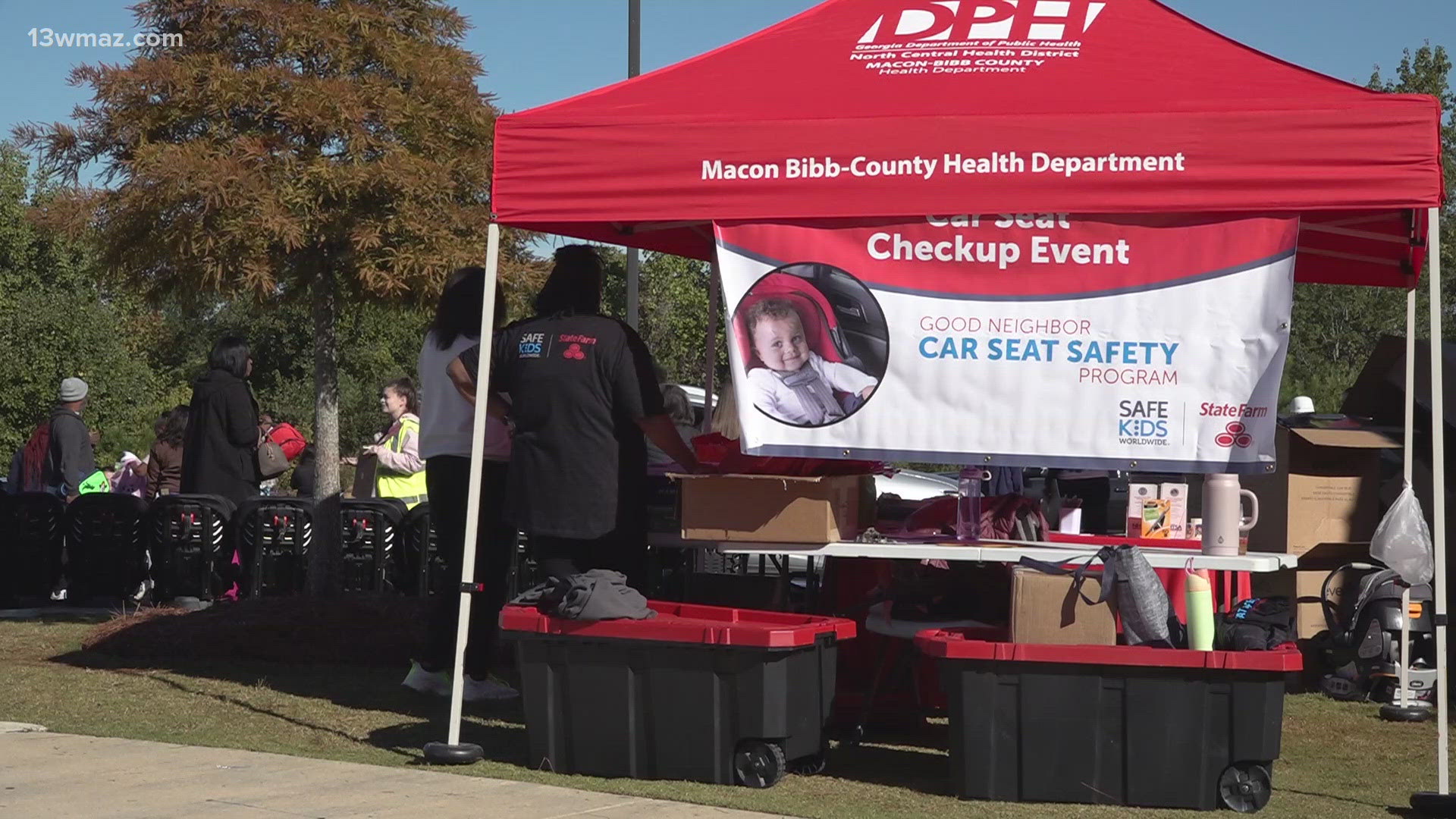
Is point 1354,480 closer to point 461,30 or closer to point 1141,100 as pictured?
point 1141,100

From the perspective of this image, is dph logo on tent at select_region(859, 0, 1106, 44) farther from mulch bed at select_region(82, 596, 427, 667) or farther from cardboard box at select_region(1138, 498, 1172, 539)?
mulch bed at select_region(82, 596, 427, 667)

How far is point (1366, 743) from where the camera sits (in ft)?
24.2

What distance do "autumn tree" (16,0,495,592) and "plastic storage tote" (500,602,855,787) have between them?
4.25 meters

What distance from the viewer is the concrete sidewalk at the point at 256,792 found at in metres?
5.39

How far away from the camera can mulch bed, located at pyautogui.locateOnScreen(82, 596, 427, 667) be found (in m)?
9.19

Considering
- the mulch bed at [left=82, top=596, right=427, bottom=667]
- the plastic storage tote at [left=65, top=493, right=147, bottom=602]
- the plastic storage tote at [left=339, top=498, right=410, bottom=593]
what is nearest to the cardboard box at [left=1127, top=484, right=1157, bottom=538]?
the mulch bed at [left=82, top=596, right=427, bottom=667]

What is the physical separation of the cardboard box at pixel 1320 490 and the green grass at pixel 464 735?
3.35 ft

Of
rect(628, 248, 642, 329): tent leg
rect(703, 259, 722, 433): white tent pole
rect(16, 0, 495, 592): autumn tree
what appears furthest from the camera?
rect(628, 248, 642, 329): tent leg

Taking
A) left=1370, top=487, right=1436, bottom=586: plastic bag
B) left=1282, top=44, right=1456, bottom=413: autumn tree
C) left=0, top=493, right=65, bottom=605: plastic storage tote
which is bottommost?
left=0, top=493, right=65, bottom=605: plastic storage tote

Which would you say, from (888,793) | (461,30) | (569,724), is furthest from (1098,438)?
(461,30)

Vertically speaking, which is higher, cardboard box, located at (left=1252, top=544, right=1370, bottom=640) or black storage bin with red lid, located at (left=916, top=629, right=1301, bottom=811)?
cardboard box, located at (left=1252, top=544, right=1370, bottom=640)

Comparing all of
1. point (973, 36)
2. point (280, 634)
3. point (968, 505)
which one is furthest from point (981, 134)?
point (280, 634)

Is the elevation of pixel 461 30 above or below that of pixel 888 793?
above

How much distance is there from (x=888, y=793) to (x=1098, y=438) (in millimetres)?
1530
